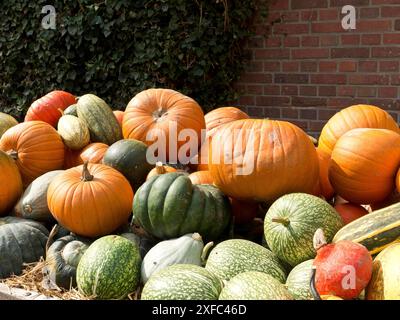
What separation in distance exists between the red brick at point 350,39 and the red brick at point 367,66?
0.58 ft

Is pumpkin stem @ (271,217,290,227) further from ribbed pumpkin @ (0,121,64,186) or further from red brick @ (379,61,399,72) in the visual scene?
red brick @ (379,61,399,72)

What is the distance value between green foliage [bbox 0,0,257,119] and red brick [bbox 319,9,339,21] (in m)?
0.64

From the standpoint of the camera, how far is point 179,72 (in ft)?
15.9

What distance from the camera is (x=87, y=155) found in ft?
8.95

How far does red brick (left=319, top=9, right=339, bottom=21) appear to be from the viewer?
4.59 metres

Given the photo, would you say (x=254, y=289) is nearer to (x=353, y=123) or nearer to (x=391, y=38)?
(x=353, y=123)

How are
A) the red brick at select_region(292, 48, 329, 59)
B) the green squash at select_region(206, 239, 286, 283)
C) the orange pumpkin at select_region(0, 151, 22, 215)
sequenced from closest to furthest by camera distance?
the green squash at select_region(206, 239, 286, 283) → the orange pumpkin at select_region(0, 151, 22, 215) → the red brick at select_region(292, 48, 329, 59)

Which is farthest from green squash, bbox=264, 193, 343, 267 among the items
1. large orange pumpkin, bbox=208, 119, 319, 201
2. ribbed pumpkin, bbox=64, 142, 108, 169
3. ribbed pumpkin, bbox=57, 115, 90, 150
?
ribbed pumpkin, bbox=57, 115, 90, 150

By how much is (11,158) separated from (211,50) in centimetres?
265

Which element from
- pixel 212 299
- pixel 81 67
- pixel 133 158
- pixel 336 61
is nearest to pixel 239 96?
pixel 336 61

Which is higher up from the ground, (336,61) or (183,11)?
(183,11)

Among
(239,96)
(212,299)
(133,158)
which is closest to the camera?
(212,299)
